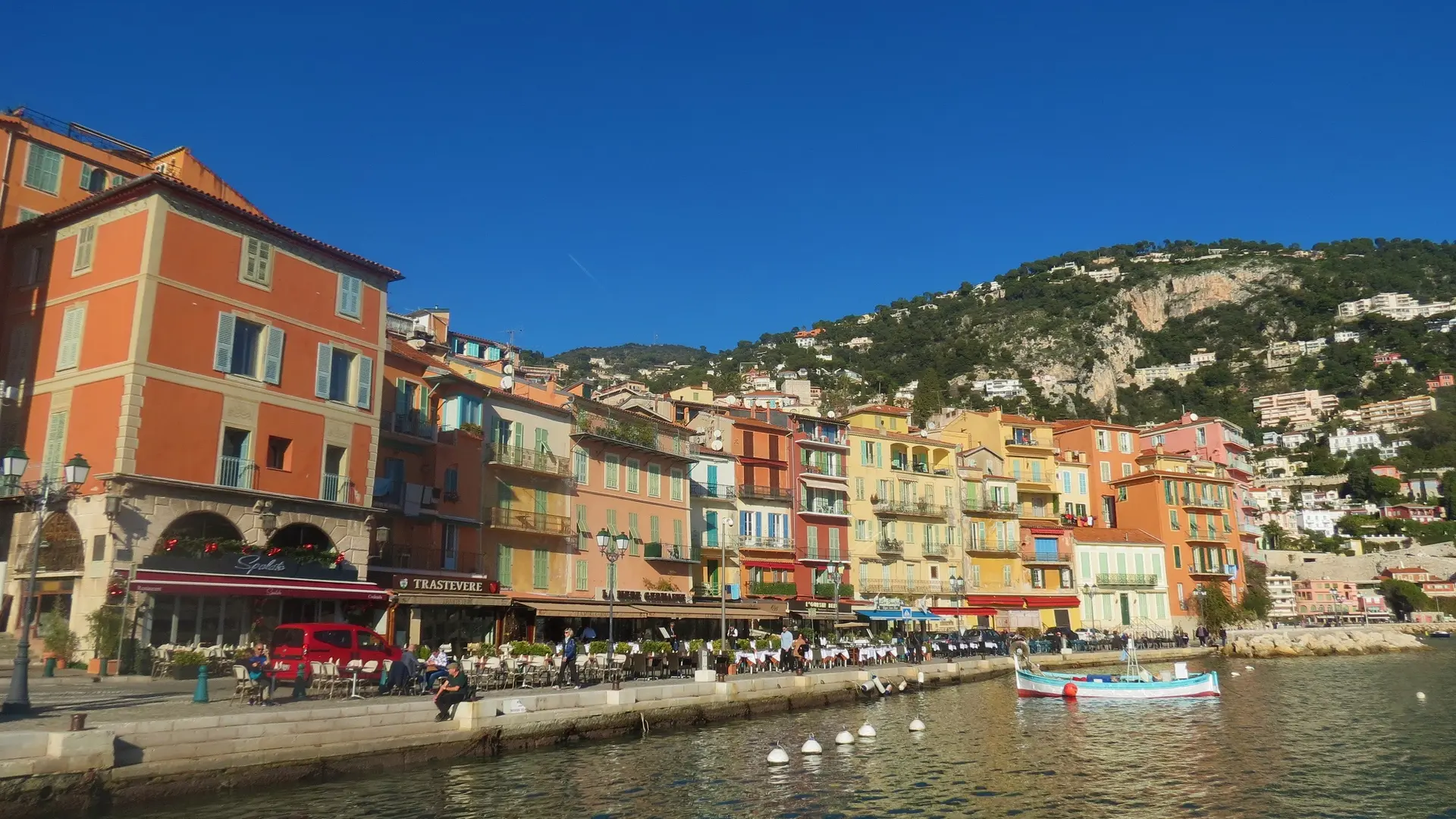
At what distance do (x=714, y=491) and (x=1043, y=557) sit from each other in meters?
26.6

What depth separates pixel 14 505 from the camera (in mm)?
27781

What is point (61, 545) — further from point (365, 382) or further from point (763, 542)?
point (763, 542)

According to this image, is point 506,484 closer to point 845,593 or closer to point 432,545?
point 432,545

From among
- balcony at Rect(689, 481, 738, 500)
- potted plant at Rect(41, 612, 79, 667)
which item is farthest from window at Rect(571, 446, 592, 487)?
potted plant at Rect(41, 612, 79, 667)

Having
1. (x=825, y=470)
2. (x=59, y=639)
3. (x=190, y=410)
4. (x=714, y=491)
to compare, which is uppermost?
(x=825, y=470)

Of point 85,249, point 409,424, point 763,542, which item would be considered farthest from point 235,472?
point 763,542

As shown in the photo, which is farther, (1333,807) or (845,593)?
(845,593)

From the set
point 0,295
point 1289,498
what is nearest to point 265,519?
point 0,295

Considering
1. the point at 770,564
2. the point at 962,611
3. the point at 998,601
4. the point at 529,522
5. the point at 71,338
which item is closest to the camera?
the point at 71,338

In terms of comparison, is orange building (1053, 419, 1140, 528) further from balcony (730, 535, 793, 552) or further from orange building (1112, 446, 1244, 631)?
balcony (730, 535, 793, 552)

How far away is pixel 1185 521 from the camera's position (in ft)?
248

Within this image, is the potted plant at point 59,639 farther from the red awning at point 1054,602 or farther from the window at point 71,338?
the red awning at point 1054,602

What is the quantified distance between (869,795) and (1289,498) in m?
181

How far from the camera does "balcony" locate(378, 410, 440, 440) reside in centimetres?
3606
